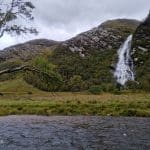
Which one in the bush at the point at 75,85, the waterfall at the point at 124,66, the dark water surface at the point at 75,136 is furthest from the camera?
the waterfall at the point at 124,66

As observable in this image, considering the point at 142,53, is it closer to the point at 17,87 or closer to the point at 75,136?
the point at 17,87

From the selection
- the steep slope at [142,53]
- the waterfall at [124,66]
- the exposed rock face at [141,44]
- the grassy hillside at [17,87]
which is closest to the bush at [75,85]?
the grassy hillside at [17,87]

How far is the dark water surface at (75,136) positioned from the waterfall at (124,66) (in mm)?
85318

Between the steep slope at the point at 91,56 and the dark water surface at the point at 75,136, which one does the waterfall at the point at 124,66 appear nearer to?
the steep slope at the point at 91,56

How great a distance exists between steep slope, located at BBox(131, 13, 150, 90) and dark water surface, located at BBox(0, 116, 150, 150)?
7769cm

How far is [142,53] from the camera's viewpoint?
155 metres

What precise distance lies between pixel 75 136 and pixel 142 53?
4963 inches

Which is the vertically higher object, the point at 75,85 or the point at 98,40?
the point at 98,40

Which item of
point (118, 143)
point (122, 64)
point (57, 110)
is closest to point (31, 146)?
point (118, 143)

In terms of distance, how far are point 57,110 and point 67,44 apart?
131843mm

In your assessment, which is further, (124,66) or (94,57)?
(94,57)

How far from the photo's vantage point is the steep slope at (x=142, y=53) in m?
127

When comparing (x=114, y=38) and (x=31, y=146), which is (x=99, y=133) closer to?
(x=31, y=146)

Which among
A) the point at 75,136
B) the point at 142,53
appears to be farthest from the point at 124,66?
the point at 75,136
